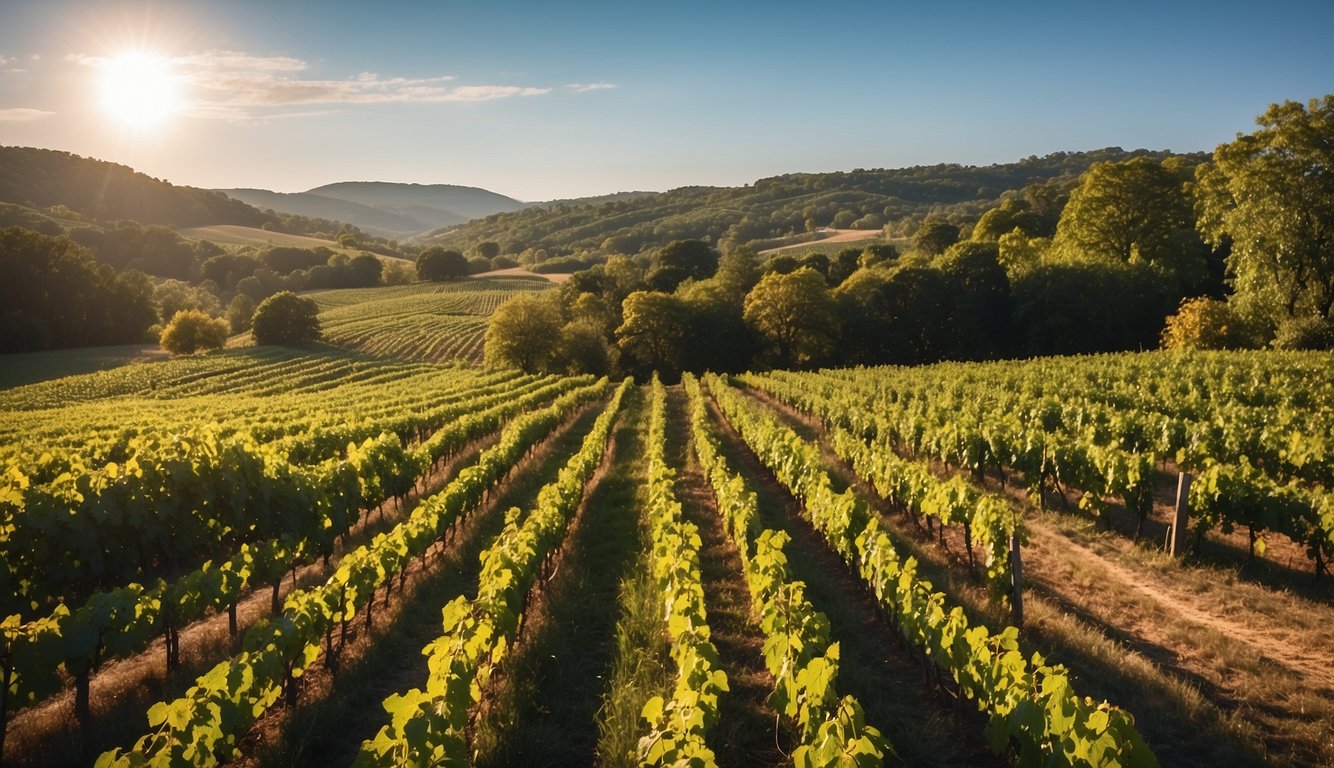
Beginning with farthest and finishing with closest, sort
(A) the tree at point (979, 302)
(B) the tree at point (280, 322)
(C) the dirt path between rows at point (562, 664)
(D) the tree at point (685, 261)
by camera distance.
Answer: (D) the tree at point (685, 261) < (B) the tree at point (280, 322) < (A) the tree at point (979, 302) < (C) the dirt path between rows at point (562, 664)

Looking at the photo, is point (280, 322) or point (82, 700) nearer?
point (82, 700)

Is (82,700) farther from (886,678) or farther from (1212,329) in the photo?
(1212,329)

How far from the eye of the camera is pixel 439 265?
102812 mm

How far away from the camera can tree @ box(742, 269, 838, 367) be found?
4816 cm

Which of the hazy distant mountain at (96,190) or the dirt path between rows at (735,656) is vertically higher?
the hazy distant mountain at (96,190)

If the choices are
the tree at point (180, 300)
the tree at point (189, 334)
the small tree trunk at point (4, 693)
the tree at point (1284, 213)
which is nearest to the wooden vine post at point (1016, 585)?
the small tree trunk at point (4, 693)

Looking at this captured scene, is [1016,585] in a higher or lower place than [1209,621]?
higher

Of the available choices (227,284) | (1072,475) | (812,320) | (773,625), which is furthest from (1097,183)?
(227,284)

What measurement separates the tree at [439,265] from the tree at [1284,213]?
310 feet

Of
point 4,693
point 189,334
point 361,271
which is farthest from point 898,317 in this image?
point 361,271

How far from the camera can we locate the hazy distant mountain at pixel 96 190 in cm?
12950

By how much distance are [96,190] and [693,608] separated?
181m

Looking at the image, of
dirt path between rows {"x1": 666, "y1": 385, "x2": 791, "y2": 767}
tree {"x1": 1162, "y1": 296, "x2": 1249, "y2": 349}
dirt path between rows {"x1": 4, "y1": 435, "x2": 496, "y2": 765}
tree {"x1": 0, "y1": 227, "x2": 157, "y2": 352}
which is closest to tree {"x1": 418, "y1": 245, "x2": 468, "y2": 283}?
tree {"x1": 0, "y1": 227, "x2": 157, "y2": 352}

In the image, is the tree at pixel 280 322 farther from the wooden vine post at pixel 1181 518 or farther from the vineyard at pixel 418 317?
the wooden vine post at pixel 1181 518
